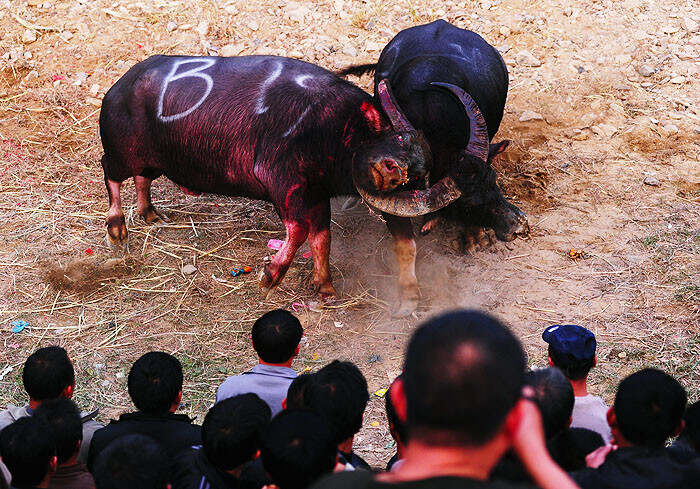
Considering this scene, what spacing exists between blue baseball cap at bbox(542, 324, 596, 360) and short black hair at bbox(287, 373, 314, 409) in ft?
3.74

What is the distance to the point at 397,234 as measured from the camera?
18.4 feet

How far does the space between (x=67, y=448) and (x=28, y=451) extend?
0.32 metres

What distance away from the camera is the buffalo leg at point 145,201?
6.62m

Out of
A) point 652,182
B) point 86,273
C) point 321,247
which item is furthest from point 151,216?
point 652,182

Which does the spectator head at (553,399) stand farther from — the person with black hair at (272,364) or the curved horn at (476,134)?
the curved horn at (476,134)

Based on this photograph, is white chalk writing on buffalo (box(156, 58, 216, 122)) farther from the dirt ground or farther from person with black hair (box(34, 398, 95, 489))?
person with black hair (box(34, 398, 95, 489))

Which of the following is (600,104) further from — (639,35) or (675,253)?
(675,253)

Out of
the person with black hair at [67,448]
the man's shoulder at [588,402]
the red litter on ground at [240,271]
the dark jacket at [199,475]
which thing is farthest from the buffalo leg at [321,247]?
the dark jacket at [199,475]

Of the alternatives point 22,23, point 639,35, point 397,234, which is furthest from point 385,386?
point 22,23

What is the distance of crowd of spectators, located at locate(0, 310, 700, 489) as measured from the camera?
1.59 meters

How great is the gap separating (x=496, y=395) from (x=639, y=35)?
27.3 ft

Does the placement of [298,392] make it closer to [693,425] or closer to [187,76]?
[693,425]

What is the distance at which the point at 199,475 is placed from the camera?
2676 millimetres

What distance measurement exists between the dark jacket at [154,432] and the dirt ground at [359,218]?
152 cm
